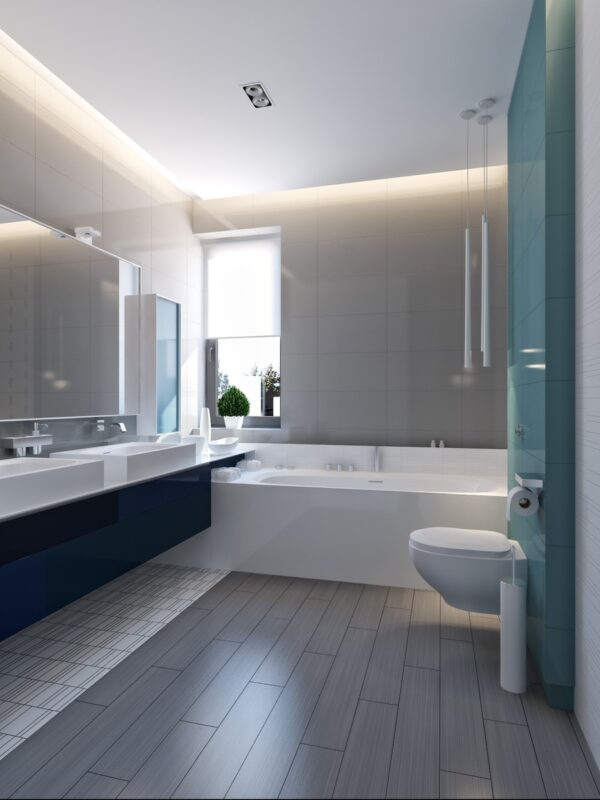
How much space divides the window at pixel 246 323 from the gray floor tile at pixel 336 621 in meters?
1.71

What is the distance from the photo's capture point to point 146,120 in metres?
3.05

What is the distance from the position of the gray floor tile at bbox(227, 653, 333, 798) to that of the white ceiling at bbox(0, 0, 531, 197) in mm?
2733

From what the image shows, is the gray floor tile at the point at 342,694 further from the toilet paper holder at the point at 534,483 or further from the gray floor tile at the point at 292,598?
the toilet paper holder at the point at 534,483

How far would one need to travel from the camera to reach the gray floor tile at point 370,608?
262cm

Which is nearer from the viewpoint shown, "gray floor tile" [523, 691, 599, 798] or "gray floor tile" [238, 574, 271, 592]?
"gray floor tile" [523, 691, 599, 798]

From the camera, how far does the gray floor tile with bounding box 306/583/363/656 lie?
2.37 m

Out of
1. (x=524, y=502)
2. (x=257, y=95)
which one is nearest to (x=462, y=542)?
(x=524, y=502)

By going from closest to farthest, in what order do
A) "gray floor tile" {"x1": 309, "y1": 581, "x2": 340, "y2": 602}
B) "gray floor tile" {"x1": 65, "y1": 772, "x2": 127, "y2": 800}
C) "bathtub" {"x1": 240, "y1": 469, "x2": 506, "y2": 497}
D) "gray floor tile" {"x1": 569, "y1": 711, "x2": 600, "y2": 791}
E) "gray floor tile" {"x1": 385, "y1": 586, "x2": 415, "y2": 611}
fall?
"gray floor tile" {"x1": 65, "y1": 772, "x2": 127, "y2": 800} < "gray floor tile" {"x1": 569, "y1": 711, "x2": 600, "y2": 791} < "gray floor tile" {"x1": 385, "y1": 586, "x2": 415, "y2": 611} < "gray floor tile" {"x1": 309, "y1": 581, "x2": 340, "y2": 602} < "bathtub" {"x1": 240, "y1": 469, "x2": 506, "y2": 497}

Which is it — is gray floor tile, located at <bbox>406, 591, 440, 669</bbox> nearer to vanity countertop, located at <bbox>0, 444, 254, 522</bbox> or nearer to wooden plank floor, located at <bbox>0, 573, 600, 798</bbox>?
wooden plank floor, located at <bbox>0, 573, 600, 798</bbox>

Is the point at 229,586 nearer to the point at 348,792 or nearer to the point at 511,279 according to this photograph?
the point at 348,792

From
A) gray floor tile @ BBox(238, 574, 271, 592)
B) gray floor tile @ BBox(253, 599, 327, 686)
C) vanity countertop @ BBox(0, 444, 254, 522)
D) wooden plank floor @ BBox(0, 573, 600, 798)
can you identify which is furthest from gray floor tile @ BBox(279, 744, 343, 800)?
gray floor tile @ BBox(238, 574, 271, 592)

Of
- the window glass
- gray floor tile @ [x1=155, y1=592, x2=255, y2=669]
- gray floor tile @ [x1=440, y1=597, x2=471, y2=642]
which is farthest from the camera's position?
the window glass

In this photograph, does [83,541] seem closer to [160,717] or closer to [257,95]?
[160,717]

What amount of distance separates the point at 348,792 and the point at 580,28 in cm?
251
